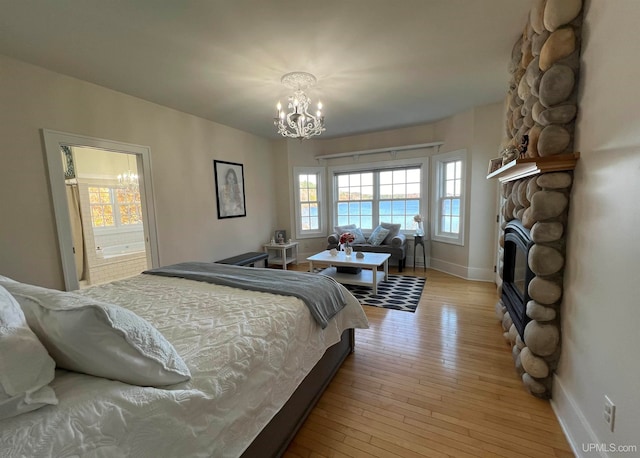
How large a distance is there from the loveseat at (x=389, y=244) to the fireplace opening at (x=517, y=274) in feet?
6.77

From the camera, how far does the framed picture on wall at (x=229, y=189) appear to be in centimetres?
445

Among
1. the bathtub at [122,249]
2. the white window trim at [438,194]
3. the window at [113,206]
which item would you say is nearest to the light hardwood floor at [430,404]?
the white window trim at [438,194]

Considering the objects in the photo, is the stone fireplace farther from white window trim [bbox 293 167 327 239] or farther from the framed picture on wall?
white window trim [bbox 293 167 327 239]

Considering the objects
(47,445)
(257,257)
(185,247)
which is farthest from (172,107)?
(47,445)

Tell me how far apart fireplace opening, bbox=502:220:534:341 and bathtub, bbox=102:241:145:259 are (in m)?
5.94

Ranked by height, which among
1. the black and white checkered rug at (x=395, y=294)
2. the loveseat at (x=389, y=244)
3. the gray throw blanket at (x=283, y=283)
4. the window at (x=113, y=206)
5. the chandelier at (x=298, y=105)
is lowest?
the black and white checkered rug at (x=395, y=294)

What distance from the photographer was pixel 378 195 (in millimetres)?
5629

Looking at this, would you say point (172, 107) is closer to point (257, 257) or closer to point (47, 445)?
point (257, 257)

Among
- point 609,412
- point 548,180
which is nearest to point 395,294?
point 548,180

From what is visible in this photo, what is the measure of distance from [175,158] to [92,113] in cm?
101

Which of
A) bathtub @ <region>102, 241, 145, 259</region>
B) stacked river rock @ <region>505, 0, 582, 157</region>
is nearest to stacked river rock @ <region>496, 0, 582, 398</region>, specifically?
stacked river rock @ <region>505, 0, 582, 157</region>

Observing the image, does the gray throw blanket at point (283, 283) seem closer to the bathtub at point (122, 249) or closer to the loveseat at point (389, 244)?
the loveseat at point (389, 244)

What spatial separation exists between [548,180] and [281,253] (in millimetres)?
4741

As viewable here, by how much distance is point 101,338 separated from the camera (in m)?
0.90
